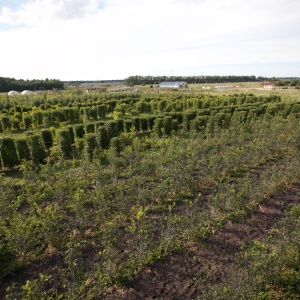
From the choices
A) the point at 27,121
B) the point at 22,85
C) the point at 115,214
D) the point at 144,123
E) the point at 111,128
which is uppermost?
the point at 22,85

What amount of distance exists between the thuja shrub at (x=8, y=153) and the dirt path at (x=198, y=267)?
978 cm

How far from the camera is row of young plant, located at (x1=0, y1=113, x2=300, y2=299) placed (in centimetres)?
523

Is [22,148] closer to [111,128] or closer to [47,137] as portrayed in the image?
[47,137]

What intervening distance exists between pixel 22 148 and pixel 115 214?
7.82 metres

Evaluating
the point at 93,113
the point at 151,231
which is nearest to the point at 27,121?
the point at 93,113

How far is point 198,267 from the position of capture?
5.58 meters

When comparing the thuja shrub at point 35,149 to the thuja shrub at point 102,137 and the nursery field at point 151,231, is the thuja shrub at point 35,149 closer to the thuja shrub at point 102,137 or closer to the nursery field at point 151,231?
the nursery field at point 151,231

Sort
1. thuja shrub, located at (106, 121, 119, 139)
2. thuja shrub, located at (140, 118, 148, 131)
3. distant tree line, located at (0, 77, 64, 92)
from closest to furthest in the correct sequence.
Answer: thuja shrub, located at (106, 121, 119, 139) < thuja shrub, located at (140, 118, 148, 131) < distant tree line, located at (0, 77, 64, 92)

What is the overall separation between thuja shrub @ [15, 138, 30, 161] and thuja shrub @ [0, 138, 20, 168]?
0.68ft

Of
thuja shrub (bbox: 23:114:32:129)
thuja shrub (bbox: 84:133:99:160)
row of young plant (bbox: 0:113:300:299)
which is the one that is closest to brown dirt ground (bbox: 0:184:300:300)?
row of young plant (bbox: 0:113:300:299)

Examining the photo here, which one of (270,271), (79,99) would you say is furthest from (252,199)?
(79,99)

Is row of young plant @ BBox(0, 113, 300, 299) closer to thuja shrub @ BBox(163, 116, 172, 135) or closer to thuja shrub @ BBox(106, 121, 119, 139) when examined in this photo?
thuja shrub @ BBox(106, 121, 119, 139)

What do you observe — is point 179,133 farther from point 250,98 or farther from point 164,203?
point 250,98

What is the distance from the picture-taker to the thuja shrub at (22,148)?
12.3 metres
